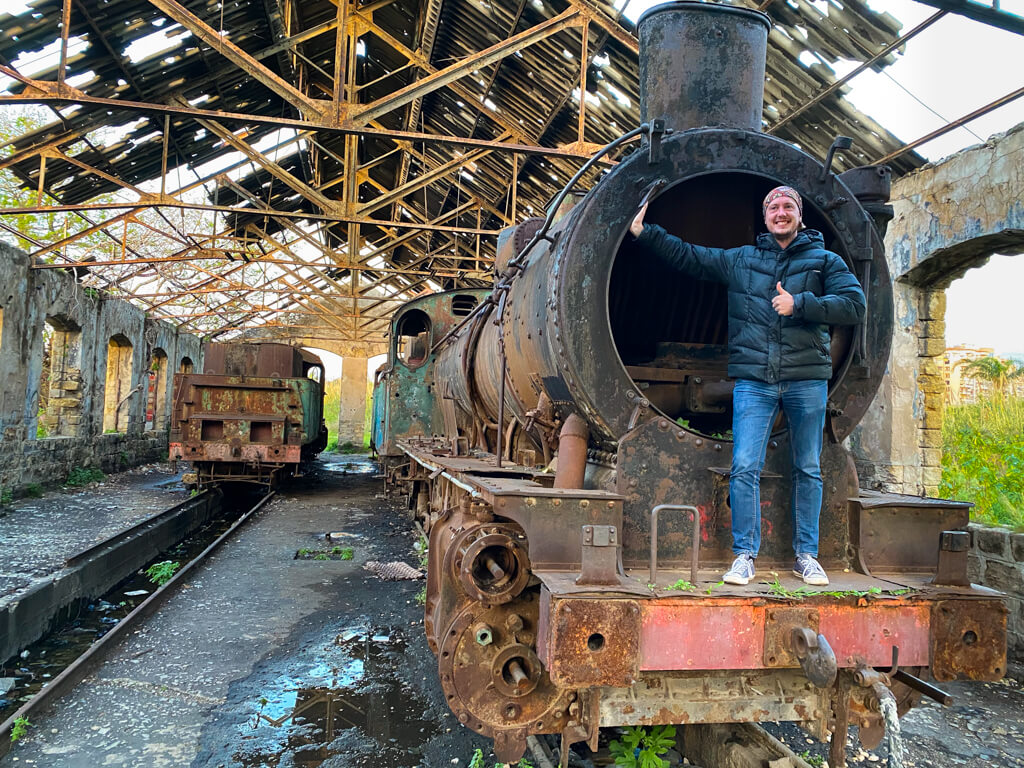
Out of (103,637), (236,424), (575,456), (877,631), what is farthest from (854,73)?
(236,424)

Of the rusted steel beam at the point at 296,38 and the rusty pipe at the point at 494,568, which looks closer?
the rusty pipe at the point at 494,568

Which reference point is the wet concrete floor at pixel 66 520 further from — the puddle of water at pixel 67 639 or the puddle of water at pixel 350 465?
the puddle of water at pixel 350 465

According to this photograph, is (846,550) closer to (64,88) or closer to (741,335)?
(741,335)

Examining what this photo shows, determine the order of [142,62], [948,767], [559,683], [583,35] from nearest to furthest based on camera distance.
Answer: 1. [559,683]
2. [948,767]
3. [583,35]
4. [142,62]

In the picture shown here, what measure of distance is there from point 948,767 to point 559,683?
97.8 inches

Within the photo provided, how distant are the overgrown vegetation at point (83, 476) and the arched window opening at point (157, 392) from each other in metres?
4.69

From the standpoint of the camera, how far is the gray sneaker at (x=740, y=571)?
8.13ft

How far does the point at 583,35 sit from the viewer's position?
321 inches

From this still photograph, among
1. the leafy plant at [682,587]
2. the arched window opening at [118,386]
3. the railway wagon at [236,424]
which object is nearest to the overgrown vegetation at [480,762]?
the leafy plant at [682,587]

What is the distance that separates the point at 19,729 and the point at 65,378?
11.3 m

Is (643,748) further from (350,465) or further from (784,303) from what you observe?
(350,465)

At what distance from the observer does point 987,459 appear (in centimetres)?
655

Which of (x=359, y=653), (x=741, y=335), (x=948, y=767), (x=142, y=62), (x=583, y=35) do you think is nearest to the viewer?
(x=741, y=335)

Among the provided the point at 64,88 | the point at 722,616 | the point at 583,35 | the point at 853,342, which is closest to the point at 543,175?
the point at 583,35
